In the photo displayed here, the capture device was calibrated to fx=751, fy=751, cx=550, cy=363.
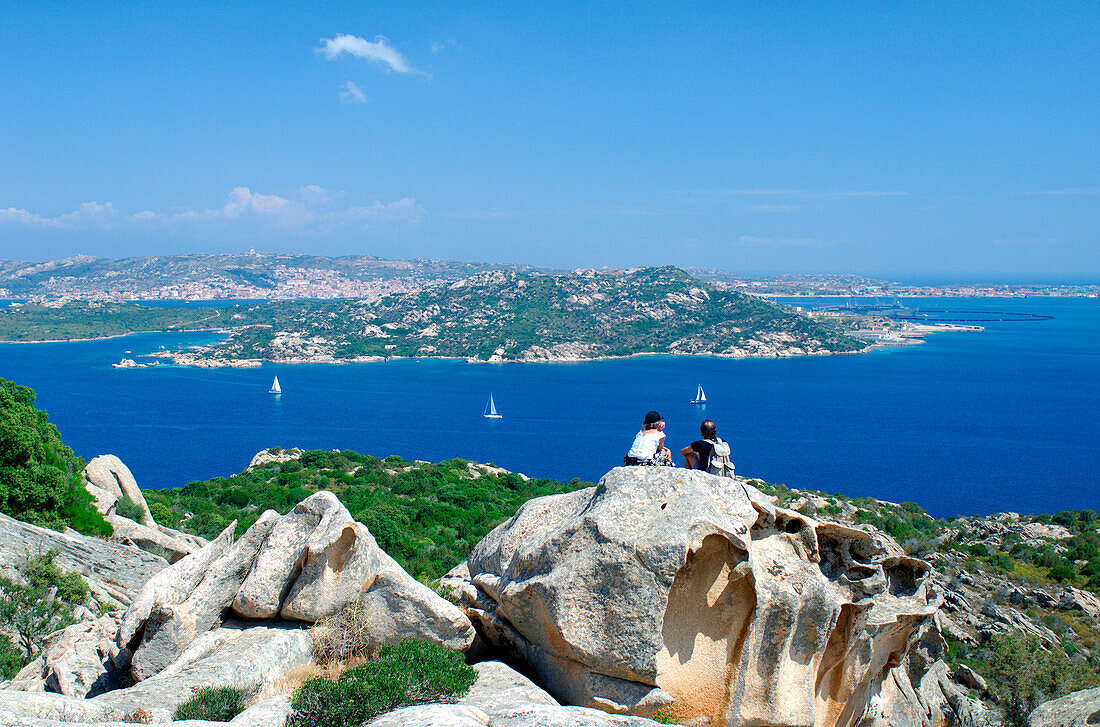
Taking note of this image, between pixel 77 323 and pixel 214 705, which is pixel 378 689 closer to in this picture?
pixel 214 705

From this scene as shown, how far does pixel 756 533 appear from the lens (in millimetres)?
8688

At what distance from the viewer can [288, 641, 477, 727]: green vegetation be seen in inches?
267

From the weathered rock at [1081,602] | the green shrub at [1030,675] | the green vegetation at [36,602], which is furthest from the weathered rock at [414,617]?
the weathered rock at [1081,602]

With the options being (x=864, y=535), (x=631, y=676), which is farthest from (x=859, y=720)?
(x=631, y=676)

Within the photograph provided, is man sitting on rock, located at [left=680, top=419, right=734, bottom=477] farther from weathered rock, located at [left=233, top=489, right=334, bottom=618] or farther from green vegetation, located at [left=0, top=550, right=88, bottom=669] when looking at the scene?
green vegetation, located at [left=0, top=550, right=88, bottom=669]

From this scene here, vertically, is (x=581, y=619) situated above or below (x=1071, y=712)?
above

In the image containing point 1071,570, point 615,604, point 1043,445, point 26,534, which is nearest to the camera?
point 615,604

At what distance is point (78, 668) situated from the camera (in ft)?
30.8

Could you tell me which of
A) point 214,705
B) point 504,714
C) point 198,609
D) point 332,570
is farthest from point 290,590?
point 504,714

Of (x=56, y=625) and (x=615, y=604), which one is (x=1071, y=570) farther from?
(x=56, y=625)

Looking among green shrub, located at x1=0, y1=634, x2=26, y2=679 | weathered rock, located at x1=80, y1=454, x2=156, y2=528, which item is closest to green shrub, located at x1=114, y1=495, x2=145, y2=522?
weathered rock, located at x1=80, y1=454, x2=156, y2=528

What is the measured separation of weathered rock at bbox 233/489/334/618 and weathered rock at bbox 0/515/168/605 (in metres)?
7.40

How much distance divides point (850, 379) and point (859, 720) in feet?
389

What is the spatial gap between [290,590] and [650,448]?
4.85 meters
